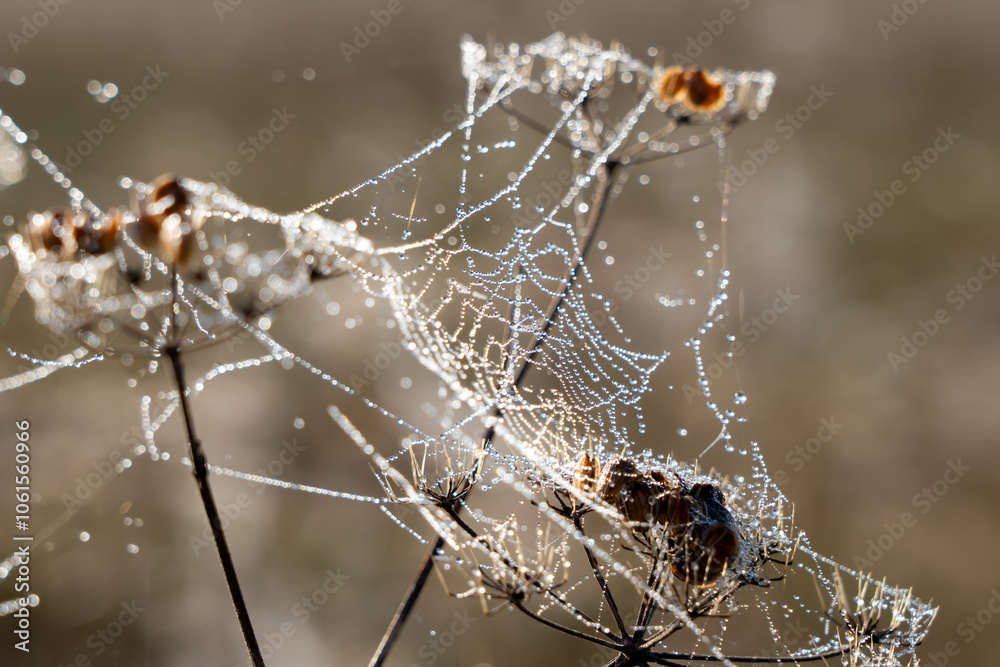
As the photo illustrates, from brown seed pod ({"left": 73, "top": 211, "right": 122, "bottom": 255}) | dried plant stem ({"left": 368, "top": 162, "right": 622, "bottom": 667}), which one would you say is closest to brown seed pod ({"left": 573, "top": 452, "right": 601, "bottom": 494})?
dried plant stem ({"left": 368, "top": 162, "right": 622, "bottom": 667})

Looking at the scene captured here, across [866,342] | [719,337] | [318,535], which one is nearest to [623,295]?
[719,337]

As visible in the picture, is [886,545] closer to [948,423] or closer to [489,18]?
[948,423]

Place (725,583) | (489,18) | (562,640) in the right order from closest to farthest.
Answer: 1. (725,583)
2. (562,640)
3. (489,18)

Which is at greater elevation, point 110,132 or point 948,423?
point 110,132

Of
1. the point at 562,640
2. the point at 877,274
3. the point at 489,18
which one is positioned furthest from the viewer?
the point at 489,18

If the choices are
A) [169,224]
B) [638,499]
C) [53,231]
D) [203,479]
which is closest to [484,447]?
[638,499]

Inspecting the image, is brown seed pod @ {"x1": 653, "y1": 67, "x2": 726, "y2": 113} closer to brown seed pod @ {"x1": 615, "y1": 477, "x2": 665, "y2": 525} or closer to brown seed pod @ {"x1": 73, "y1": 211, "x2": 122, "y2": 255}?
brown seed pod @ {"x1": 615, "y1": 477, "x2": 665, "y2": 525}

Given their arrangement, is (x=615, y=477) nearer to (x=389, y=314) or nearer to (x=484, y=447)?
(x=484, y=447)
